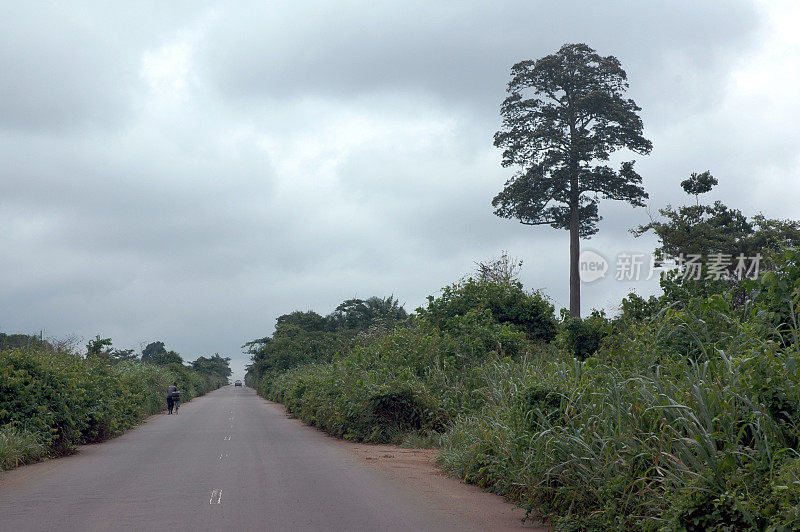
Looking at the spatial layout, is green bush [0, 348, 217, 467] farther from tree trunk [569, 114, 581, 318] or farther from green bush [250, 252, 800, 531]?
tree trunk [569, 114, 581, 318]

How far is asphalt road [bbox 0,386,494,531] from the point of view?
33.0 feet

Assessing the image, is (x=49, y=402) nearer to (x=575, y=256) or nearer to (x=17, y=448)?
(x=17, y=448)

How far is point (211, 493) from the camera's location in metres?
12.7

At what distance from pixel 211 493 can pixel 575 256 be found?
3135cm

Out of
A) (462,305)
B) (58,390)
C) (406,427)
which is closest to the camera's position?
(58,390)

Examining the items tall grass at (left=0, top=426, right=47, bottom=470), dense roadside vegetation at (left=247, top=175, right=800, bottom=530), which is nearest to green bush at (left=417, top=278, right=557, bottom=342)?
dense roadside vegetation at (left=247, top=175, right=800, bottom=530)

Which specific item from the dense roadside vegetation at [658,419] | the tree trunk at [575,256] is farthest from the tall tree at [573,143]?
the dense roadside vegetation at [658,419]

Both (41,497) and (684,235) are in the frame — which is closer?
(41,497)

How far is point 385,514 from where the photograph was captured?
10.6 m

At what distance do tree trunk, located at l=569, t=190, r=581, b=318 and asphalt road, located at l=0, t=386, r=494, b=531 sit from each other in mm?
22298

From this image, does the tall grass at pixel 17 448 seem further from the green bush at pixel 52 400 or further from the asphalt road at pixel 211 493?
the asphalt road at pixel 211 493

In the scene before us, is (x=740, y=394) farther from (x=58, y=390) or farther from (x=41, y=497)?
(x=58, y=390)

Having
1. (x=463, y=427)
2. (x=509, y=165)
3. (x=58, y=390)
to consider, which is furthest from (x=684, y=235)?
(x=58, y=390)

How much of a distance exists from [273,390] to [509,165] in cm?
4068
